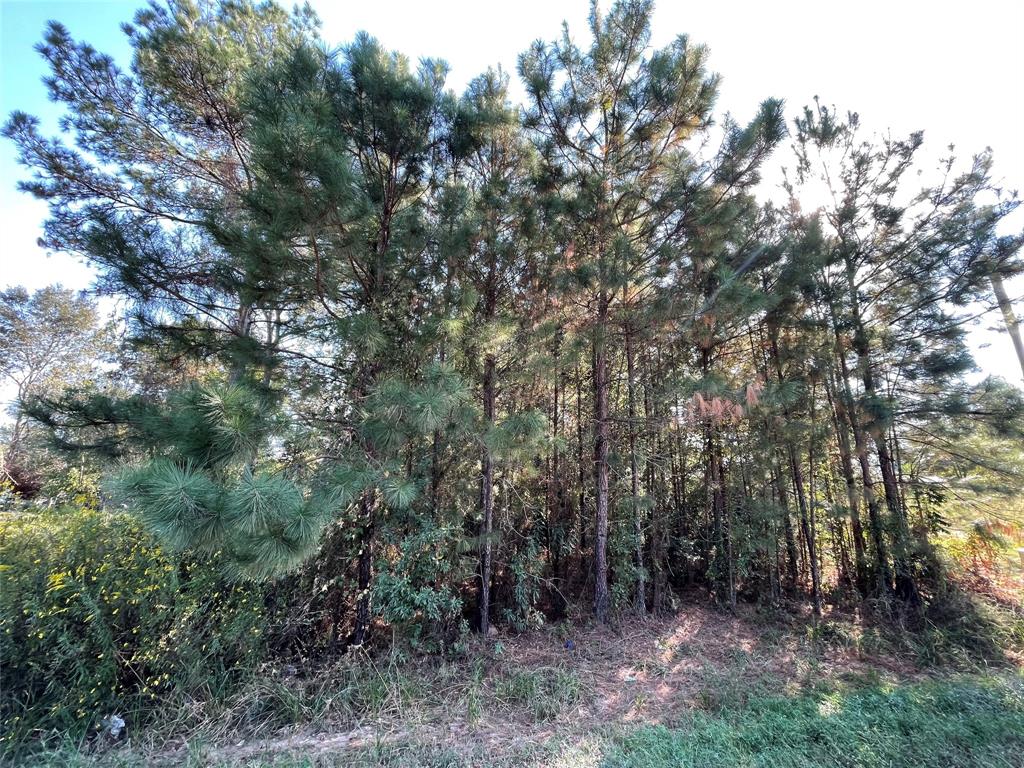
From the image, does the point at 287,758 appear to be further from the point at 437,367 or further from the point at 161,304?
the point at 161,304

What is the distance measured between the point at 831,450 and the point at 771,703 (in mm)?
4105

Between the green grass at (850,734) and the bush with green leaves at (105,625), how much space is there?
10.3 feet

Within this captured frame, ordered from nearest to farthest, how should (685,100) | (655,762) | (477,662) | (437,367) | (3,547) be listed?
(655,762) < (3,547) < (437,367) < (477,662) < (685,100)

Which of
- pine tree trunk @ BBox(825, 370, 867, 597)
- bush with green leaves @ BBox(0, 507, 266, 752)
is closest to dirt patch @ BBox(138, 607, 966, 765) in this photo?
bush with green leaves @ BBox(0, 507, 266, 752)

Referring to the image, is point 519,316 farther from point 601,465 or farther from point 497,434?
point 601,465

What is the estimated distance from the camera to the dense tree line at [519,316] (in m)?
3.53

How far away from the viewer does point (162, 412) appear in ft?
10.8

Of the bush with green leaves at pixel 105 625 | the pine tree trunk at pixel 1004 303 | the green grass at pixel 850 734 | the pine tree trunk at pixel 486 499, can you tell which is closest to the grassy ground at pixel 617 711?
the green grass at pixel 850 734

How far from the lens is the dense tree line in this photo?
3.53m

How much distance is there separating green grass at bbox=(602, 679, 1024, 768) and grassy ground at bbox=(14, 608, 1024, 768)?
13mm

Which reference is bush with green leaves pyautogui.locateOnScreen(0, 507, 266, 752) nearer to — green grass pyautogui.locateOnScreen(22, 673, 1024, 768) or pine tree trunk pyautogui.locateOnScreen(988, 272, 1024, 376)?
green grass pyautogui.locateOnScreen(22, 673, 1024, 768)

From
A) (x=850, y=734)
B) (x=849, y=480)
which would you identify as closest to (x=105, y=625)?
(x=850, y=734)

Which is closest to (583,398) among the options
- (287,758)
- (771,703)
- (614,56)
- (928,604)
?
(771,703)

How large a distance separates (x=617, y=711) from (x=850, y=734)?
1.59 meters
